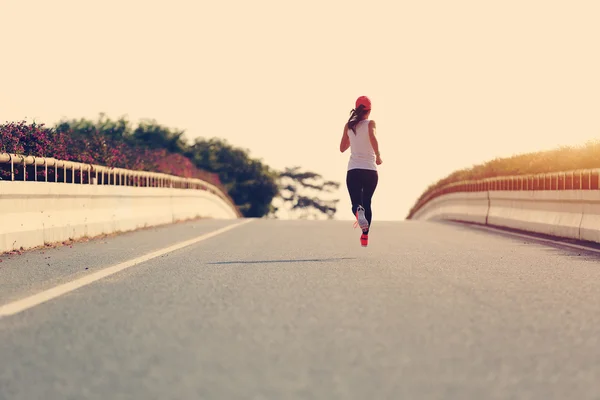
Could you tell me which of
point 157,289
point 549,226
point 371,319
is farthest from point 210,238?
point 371,319

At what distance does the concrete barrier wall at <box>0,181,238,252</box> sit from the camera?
13.7m

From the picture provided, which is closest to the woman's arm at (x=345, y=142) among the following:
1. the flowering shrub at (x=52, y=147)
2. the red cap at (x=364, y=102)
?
the red cap at (x=364, y=102)

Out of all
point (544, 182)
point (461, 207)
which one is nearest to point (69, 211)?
point (544, 182)

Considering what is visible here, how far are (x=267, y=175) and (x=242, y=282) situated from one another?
77438 millimetres

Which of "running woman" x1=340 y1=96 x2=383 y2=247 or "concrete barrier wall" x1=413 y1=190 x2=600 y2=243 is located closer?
"running woman" x1=340 y1=96 x2=383 y2=247

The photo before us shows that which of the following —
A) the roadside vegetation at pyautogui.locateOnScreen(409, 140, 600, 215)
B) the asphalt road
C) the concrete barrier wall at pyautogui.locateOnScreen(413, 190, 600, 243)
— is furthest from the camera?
the roadside vegetation at pyautogui.locateOnScreen(409, 140, 600, 215)

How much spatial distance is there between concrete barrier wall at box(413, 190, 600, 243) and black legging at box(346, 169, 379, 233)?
4.07 metres

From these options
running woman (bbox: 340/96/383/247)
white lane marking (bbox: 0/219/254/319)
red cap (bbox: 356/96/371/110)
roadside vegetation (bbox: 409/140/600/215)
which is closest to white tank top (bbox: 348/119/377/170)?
running woman (bbox: 340/96/383/247)

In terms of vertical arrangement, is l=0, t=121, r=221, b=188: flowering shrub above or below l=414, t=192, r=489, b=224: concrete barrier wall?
above

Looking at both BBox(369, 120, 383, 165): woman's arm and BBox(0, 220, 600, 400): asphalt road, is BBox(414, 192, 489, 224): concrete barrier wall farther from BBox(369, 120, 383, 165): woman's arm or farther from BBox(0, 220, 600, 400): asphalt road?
BBox(0, 220, 600, 400): asphalt road

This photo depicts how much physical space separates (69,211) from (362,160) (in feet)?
17.5

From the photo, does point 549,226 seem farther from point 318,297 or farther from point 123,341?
point 123,341

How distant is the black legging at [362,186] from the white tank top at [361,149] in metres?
0.10

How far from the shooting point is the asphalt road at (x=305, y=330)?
16.4 ft
